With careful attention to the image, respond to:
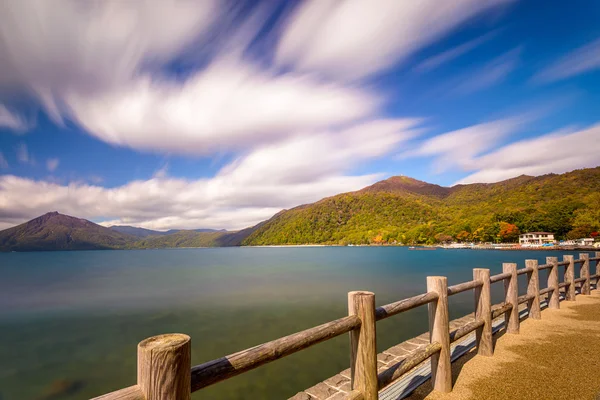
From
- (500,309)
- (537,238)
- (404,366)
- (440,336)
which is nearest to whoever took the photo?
(404,366)

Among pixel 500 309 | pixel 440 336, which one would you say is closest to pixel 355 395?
pixel 440 336

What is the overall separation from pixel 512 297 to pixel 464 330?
2.15m

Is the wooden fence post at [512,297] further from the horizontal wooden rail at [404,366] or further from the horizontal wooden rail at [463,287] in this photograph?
the horizontal wooden rail at [404,366]

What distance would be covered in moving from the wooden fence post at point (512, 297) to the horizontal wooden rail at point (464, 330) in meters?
1.43

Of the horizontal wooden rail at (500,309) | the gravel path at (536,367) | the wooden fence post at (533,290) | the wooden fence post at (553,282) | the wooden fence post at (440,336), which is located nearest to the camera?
the gravel path at (536,367)

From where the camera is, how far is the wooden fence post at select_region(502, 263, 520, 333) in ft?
19.2

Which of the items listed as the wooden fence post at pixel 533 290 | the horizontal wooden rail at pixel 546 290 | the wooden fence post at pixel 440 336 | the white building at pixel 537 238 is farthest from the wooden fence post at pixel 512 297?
the white building at pixel 537 238

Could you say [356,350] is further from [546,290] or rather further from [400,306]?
[546,290]

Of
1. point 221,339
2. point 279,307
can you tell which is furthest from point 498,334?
point 279,307

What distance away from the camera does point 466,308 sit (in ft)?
62.5

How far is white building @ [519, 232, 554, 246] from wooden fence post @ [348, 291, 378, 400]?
12196 cm

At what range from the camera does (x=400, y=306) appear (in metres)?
3.51

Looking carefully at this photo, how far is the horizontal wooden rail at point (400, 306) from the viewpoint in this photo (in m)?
3.24

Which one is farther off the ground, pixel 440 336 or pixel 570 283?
pixel 440 336
